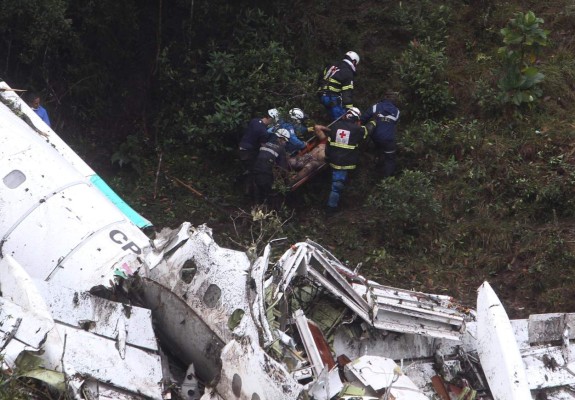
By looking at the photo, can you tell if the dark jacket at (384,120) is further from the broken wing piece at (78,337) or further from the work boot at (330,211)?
the broken wing piece at (78,337)

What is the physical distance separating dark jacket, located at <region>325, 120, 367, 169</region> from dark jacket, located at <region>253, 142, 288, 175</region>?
24.6 inches

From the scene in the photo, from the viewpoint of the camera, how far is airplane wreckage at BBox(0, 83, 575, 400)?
18.7 feet

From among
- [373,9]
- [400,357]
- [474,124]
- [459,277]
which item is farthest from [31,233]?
[373,9]

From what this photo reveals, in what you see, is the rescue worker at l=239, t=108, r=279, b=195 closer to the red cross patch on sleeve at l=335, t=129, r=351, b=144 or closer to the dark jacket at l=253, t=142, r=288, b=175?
the dark jacket at l=253, t=142, r=288, b=175

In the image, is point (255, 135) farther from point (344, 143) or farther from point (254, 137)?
point (344, 143)

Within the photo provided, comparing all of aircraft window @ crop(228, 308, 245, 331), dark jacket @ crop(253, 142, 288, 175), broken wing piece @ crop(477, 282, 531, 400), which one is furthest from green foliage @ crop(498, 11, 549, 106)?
aircraft window @ crop(228, 308, 245, 331)

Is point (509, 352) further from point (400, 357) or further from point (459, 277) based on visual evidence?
point (459, 277)

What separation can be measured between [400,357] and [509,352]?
100 centimetres

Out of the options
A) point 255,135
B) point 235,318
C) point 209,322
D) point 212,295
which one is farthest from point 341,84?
point 235,318

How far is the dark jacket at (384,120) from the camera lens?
33.5 feet

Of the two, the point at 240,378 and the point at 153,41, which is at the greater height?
the point at 153,41

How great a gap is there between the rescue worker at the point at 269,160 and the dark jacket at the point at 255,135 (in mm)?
184

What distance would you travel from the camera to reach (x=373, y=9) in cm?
1222

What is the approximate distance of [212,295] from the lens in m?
6.22
